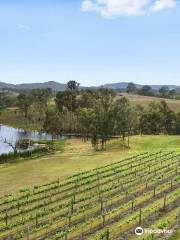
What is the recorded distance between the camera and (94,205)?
159ft

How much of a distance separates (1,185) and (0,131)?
4599 inches

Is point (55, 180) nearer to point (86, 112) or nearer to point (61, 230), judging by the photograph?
point (61, 230)

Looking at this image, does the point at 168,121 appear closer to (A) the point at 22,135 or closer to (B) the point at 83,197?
(A) the point at 22,135

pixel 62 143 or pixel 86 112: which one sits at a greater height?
pixel 86 112

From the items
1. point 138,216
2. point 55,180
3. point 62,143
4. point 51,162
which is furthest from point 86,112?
point 138,216

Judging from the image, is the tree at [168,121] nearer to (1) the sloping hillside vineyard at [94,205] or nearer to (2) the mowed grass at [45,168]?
(2) the mowed grass at [45,168]

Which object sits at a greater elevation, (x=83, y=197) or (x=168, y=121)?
(x=168, y=121)

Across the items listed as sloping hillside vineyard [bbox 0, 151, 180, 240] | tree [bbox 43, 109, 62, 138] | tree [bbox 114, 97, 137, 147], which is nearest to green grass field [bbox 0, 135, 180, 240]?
sloping hillside vineyard [bbox 0, 151, 180, 240]

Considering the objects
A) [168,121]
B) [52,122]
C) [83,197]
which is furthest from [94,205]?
[168,121]

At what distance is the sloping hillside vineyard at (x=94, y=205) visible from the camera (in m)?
39.8

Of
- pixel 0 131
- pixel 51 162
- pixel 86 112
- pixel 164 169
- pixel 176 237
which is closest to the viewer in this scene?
pixel 176 237

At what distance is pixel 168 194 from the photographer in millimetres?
54438

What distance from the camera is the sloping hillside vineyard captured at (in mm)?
39812

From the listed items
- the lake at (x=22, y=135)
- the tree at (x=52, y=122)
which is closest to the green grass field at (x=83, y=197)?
the tree at (x=52, y=122)
